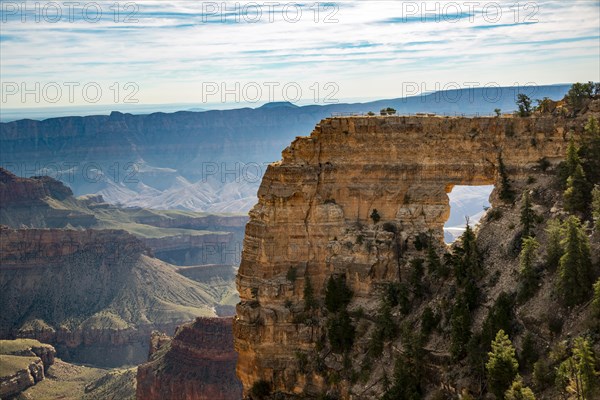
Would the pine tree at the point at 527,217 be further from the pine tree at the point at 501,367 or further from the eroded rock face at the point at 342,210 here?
the pine tree at the point at 501,367

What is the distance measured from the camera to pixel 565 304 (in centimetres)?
5491

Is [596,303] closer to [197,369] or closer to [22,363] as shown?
[197,369]

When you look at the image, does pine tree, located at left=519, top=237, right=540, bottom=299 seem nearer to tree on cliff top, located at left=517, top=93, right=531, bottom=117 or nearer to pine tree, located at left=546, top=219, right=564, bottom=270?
pine tree, located at left=546, top=219, right=564, bottom=270

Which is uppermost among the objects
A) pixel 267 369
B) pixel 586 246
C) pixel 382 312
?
pixel 586 246

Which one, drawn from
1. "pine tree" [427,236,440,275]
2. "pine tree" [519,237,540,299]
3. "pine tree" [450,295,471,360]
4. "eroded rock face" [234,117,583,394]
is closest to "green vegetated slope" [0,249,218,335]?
"eroded rock face" [234,117,583,394]

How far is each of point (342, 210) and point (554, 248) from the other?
17.5 m

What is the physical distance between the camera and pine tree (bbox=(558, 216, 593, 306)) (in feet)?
179

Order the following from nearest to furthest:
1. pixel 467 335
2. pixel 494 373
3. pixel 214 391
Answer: pixel 494 373
pixel 467 335
pixel 214 391

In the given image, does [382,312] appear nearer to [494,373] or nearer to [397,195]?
[397,195]

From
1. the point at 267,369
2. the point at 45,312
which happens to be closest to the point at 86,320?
the point at 45,312

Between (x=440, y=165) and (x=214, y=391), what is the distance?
2642 inches

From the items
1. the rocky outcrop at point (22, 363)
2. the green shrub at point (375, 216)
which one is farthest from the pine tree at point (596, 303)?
the rocky outcrop at point (22, 363)

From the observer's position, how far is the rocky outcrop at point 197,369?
128 metres

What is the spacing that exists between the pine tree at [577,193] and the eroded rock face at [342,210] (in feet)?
21.4
